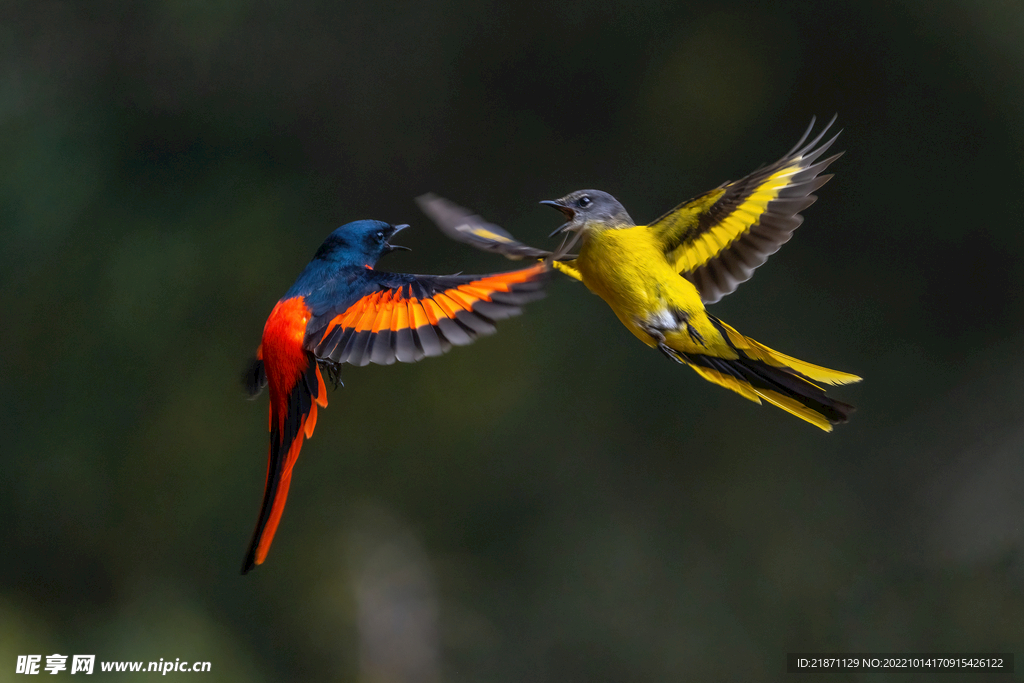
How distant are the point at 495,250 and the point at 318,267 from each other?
236 mm

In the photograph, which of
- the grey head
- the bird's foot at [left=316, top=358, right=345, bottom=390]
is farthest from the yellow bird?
the bird's foot at [left=316, top=358, right=345, bottom=390]

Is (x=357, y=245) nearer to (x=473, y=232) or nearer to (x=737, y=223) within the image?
(x=473, y=232)

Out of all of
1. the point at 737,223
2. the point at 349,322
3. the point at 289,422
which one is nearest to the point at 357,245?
the point at 349,322

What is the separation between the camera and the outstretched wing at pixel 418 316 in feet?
2.88

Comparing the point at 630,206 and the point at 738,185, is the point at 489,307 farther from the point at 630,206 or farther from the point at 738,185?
the point at 630,206

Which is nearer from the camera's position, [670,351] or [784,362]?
[784,362]

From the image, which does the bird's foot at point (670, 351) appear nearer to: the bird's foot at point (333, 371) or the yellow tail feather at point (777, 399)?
the yellow tail feather at point (777, 399)

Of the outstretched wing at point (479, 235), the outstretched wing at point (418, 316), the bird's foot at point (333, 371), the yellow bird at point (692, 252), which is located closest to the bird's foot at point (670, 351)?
the yellow bird at point (692, 252)

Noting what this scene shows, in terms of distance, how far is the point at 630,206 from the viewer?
3.39m

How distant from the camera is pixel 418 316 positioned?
96 cm

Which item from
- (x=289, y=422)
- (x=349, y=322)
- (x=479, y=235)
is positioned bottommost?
(x=289, y=422)

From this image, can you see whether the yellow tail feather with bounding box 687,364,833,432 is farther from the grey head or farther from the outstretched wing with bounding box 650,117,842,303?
the grey head

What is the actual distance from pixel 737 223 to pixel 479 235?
0.34 meters

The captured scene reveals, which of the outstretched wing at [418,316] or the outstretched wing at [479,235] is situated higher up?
the outstretched wing at [479,235]
